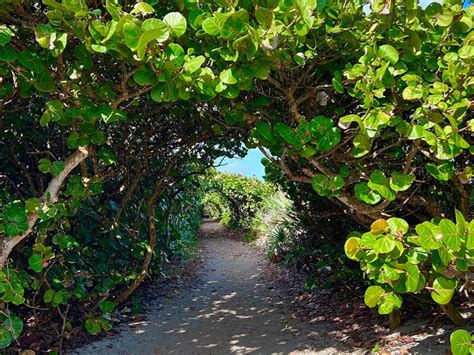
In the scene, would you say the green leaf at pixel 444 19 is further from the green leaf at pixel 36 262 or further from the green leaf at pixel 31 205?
the green leaf at pixel 36 262

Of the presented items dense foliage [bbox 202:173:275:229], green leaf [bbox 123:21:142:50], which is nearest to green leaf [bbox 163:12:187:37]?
green leaf [bbox 123:21:142:50]

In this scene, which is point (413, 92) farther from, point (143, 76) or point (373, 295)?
point (143, 76)

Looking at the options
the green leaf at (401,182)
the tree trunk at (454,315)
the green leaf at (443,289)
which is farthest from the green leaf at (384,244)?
the tree trunk at (454,315)

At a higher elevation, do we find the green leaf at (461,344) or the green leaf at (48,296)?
the green leaf at (48,296)

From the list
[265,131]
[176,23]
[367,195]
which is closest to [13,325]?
[265,131]

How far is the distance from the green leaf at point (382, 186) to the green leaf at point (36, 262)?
249 centimetres

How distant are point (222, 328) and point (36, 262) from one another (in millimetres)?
2542

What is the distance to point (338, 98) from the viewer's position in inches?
118

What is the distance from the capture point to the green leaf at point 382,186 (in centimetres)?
223

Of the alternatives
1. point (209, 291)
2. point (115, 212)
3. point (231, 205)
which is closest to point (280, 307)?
point (209, 291)

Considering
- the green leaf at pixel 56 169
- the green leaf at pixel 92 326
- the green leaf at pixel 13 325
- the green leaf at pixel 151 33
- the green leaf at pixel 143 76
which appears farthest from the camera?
the green leaf at pixel 92 326

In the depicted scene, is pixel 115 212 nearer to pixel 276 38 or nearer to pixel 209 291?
pixel 209 291

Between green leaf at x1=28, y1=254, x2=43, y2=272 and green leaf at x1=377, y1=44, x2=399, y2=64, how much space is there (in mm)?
2791

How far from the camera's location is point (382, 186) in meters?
2.25
